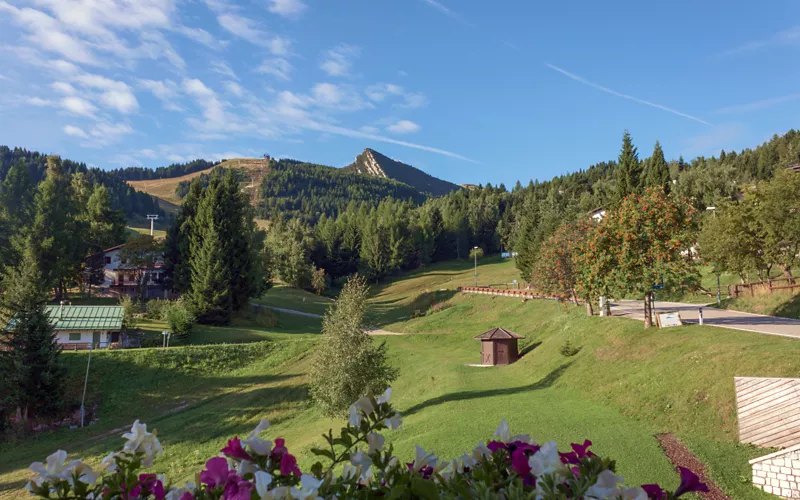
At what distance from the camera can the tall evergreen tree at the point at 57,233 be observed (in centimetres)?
5594

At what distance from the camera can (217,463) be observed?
94.2 inches

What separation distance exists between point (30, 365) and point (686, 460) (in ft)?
130

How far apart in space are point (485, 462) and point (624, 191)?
5494 cm

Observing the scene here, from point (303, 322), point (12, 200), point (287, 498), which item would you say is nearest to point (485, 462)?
point (287, 498)

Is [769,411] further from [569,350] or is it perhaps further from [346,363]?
[346,363]

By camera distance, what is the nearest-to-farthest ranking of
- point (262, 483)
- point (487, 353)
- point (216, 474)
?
point (262, 483) → point (216, 474) → point (487, 353)

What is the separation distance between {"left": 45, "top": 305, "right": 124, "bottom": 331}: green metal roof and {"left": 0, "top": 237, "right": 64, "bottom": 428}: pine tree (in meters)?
6.80

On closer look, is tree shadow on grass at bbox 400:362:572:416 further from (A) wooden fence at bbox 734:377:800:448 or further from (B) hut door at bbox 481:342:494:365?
(A) wooden fence at bbox 734:377:800:448

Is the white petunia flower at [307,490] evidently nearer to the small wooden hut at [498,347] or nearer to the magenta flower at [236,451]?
the magenta flower at [236,451]

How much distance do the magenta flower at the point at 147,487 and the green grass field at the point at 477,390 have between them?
1281 centimetres

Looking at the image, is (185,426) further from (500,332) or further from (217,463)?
(217,463)

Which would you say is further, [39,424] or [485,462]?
[39,424]

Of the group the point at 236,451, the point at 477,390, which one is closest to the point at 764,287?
the point at 477,390

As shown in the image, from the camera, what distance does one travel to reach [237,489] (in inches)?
86.4
